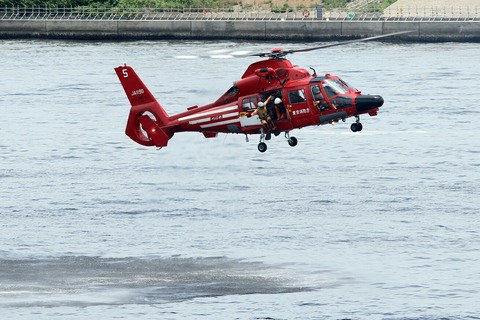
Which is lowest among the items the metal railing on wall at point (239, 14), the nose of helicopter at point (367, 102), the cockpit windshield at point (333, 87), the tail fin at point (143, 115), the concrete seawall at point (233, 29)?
the concrete seawall at point (233, 29)

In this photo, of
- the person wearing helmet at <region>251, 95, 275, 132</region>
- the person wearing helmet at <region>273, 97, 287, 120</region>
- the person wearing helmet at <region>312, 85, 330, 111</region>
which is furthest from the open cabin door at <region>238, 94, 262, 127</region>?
the person wearing helmet at <region>312, 85, 330, 111</region>

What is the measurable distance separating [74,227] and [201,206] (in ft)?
22.5

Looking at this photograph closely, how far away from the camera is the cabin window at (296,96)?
62156 mm

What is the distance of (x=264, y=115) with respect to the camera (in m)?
62.9

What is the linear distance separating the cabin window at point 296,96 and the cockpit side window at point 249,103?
1615 mm

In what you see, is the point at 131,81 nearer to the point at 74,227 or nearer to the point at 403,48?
the point at 74,227

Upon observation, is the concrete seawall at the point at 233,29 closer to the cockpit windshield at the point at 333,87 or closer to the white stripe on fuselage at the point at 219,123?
the white stripe on fuselage at the point at 219,123

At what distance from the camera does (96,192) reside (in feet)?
248

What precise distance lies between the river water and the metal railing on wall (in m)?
32.7

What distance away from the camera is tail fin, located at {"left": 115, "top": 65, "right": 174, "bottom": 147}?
67.1 m

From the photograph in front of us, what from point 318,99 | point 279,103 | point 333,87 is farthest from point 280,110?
point 333,87

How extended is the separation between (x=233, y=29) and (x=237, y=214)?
7431cm

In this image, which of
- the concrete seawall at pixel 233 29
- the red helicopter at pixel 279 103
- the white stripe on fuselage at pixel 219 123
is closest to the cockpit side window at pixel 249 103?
the red helicopter at pixel 279 103

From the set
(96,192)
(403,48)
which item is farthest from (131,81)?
(403,48)
